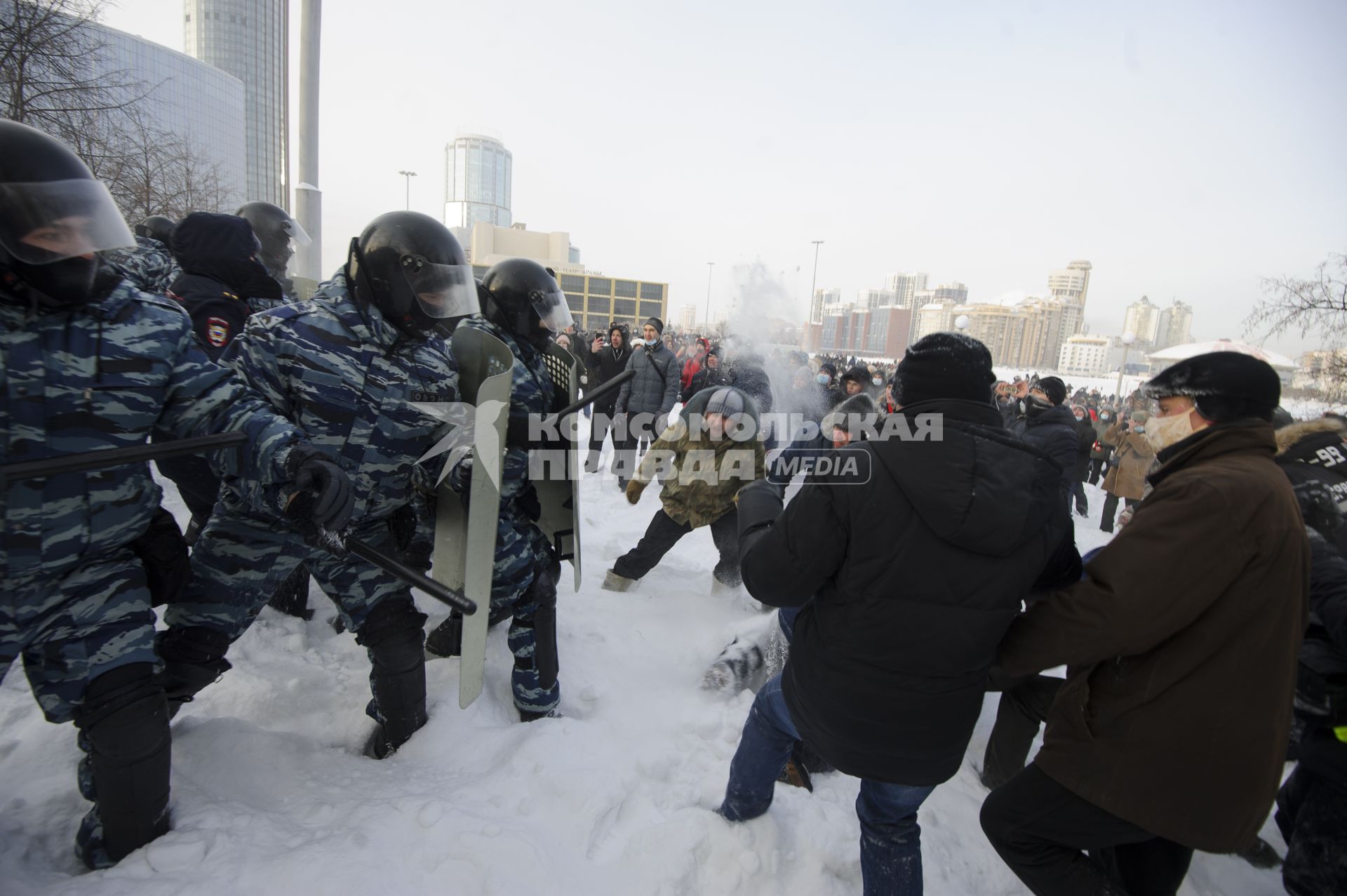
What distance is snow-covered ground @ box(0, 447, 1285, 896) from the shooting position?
1715mm

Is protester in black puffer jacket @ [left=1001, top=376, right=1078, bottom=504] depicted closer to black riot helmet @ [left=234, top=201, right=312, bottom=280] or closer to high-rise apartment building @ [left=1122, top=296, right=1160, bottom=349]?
black riot helmet @ [left=234, top=201, right=312, bottom=280]

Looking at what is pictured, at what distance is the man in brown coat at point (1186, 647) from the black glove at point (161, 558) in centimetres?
248

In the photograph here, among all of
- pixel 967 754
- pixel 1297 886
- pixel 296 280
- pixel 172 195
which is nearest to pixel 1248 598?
pixel 1297 886

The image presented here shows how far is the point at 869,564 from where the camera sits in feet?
5.19

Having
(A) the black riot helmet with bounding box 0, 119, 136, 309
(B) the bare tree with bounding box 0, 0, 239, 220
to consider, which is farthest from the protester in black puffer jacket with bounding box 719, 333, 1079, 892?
(B) the bare tree with bounding box 0, 0, 239, 220

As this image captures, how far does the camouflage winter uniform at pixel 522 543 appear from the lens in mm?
2729

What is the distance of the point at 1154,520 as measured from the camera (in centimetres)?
147

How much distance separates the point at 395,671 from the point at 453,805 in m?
0.62

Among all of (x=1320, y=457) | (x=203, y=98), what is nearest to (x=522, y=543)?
(x=1320, y=457)

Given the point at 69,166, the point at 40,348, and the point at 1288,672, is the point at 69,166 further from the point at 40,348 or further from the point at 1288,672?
the point at 1288,672

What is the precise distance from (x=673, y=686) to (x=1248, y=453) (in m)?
2.66

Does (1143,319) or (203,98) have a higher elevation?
(203,98)

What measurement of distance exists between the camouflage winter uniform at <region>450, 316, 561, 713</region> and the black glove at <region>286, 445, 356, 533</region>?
2.73 ft

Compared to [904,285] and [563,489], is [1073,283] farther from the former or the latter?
[563,489]
